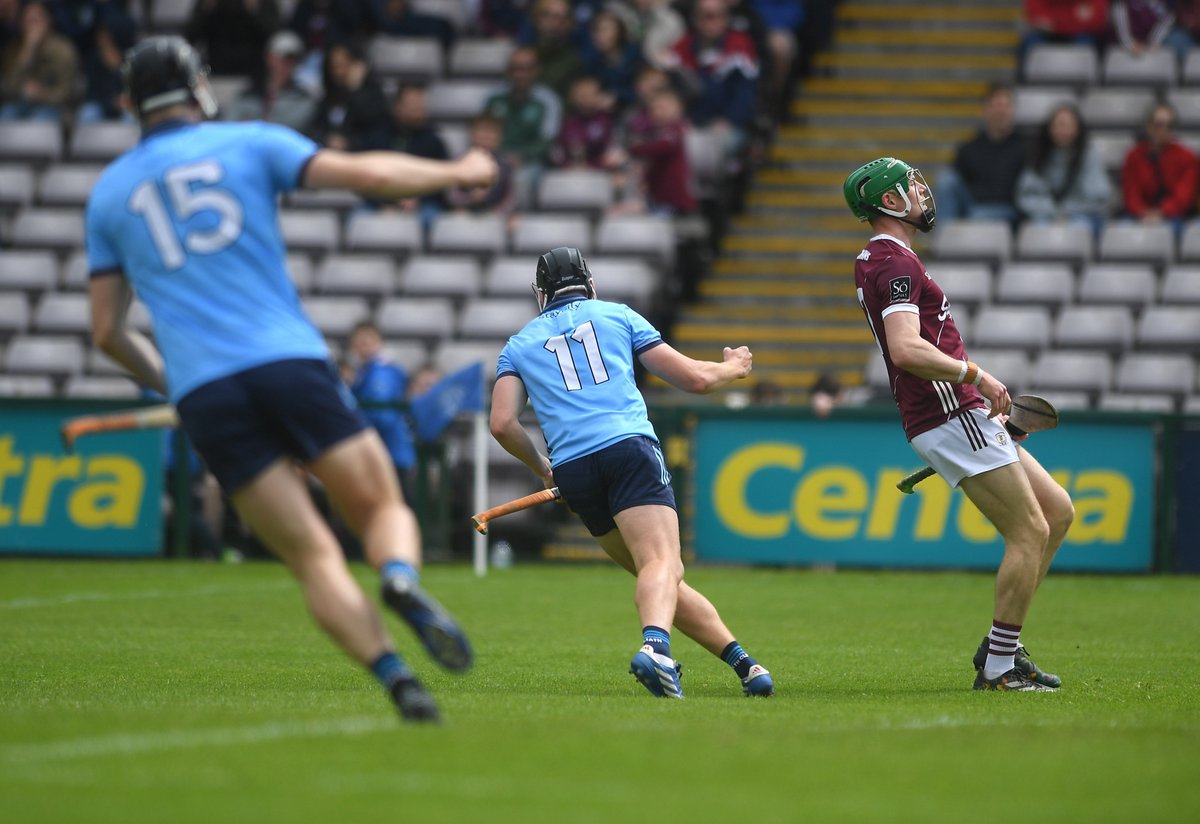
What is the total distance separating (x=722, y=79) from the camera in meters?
21.9

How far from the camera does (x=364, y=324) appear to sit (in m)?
18.6

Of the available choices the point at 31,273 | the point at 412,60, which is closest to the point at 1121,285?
the point at 412,60

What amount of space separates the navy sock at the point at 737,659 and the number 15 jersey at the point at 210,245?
306 centimetres

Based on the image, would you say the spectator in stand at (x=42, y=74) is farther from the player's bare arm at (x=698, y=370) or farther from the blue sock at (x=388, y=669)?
the blue sock at (x=388, y=669)

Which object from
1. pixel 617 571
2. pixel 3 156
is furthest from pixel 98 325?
pixel 3 156

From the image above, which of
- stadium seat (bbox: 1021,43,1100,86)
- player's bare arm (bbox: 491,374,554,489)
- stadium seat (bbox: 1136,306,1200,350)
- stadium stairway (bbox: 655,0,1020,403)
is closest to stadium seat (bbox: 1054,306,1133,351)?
stadium seat (bbox: 1136,306,1200,350)

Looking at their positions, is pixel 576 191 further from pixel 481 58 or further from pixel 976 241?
pixel 976 241

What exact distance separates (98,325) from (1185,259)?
14.7m

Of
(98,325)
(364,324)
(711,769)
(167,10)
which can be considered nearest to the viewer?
(711,769)

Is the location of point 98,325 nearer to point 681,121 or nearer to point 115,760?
point 115,760

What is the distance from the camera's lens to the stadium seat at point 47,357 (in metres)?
21.3

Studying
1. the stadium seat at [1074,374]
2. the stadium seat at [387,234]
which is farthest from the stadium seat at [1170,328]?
the stadium seat at [387,234]

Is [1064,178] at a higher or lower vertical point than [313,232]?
higher

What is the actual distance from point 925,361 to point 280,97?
50.5 ft
